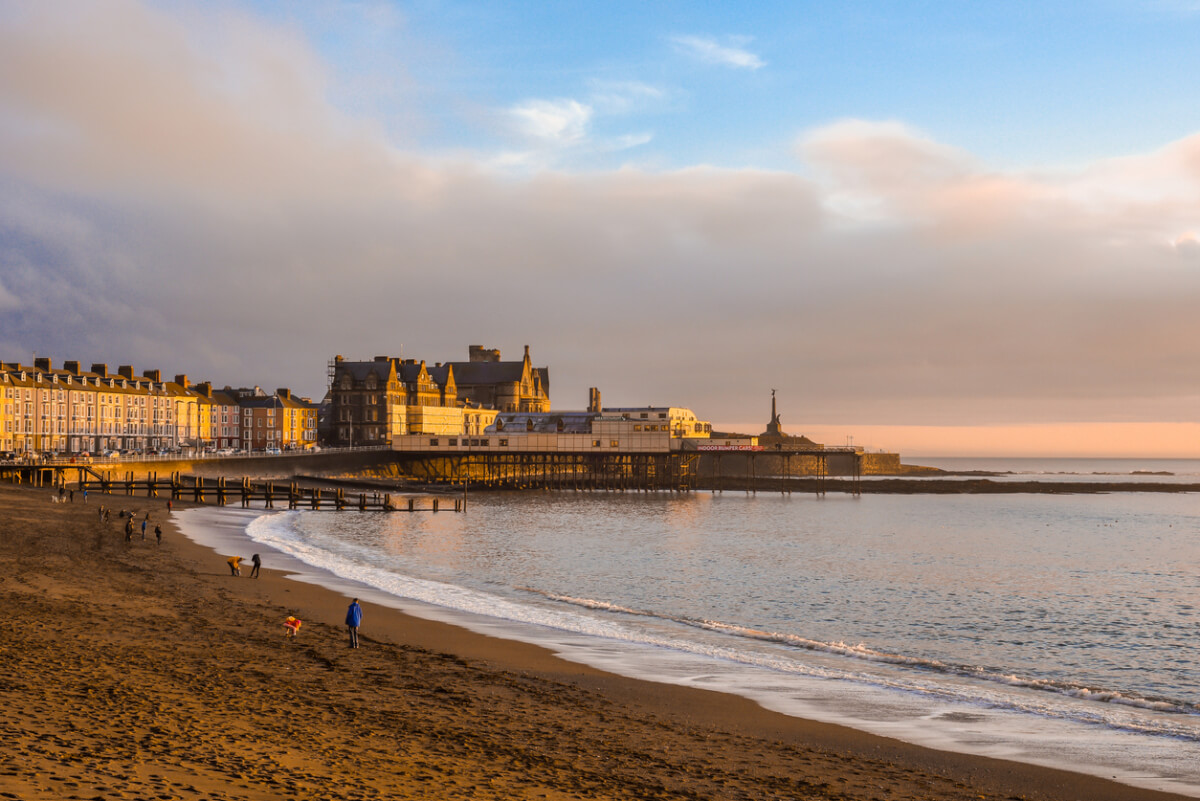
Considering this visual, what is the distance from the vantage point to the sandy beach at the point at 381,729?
12.7 m

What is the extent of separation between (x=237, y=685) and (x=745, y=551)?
42581 mm

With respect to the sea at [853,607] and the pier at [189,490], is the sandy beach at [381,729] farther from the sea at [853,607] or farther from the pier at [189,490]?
the pier at [189,490]

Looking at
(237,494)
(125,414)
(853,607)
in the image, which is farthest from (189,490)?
(853,607)

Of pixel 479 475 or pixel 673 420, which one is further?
pixel 673 420

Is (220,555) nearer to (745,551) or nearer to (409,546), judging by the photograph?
(409,546)

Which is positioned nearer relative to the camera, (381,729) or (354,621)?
(381,729)

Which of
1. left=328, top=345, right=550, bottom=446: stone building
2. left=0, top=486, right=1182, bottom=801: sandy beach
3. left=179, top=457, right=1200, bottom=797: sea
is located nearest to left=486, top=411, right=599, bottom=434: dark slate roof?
left=328, top=345, right=550, bottom=446: stone building

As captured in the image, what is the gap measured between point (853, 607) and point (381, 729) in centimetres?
2470

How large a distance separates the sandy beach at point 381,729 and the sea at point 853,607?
1.80 m

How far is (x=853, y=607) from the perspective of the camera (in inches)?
1430

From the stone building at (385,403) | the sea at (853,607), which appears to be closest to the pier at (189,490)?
the sea at (853,607)

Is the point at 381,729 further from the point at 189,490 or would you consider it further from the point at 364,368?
the point at 364,368

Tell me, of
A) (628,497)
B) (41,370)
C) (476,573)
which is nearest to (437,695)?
(476,573)

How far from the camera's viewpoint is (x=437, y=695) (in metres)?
18.9
